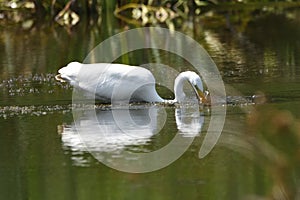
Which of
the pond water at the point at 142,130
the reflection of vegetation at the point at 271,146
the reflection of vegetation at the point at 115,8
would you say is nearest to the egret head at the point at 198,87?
the pond water at the point at 142,130

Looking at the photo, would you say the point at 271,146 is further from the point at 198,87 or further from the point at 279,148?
the point at 198,87

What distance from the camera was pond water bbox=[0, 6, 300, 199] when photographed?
6.27m

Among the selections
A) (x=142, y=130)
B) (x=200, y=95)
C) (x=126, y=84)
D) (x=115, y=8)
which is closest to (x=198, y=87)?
(x=200, y=95)

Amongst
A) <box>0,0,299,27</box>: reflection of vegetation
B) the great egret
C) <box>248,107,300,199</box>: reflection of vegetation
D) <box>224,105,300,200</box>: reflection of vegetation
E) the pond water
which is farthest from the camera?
<box>0,0,299,27</box>: reflection of vegetation

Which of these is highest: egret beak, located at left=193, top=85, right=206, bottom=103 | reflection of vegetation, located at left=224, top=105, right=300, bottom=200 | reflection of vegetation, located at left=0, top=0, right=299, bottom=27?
reflection of vegetation, located at left=0, top=0, right=299, bottom=27

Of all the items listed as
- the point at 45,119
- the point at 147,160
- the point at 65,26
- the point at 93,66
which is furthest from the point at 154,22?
the point at 147,160

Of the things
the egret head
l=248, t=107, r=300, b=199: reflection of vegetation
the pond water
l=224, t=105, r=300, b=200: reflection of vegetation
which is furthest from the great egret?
l=248, t=107, r=300, b=199: reflection of vegetation

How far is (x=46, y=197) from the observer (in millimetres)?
6172

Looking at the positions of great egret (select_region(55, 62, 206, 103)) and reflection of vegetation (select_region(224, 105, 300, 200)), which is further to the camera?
great egret (select_region(55, 62, 206, 103))

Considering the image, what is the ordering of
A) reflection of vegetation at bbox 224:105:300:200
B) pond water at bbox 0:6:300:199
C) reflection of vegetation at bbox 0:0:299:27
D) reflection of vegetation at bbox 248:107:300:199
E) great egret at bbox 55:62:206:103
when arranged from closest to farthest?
reflection of vegetation at bbox 248:107:300:199 → reflection of vegetation at bbox 224:105:300:200 → pond water at bbox 0:6:300:199 → great egret at bbox 55:62:206:103 → reflection of vegetation at bbox 0:0:299:27

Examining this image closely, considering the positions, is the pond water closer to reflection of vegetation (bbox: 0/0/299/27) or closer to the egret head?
the egret head

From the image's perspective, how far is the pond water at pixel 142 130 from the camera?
6266 millimetres

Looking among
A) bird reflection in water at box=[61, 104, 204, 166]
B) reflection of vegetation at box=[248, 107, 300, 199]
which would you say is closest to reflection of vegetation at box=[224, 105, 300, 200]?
reflection of vegetation at box=[248, 107, 300, 199]

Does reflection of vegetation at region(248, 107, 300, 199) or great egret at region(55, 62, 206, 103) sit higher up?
great egret at region(55, 62, 206, 103)
